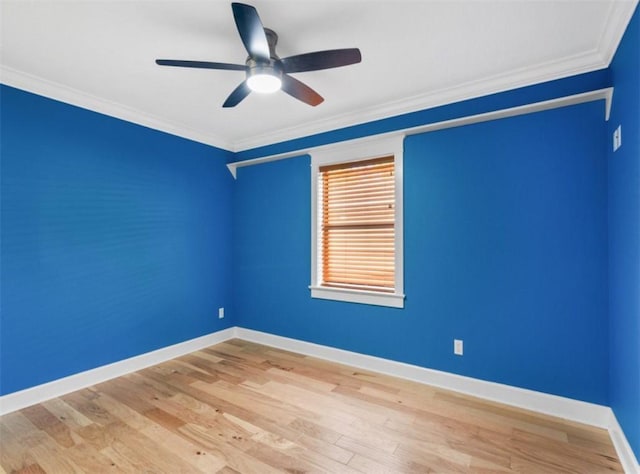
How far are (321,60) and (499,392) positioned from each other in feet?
9.18

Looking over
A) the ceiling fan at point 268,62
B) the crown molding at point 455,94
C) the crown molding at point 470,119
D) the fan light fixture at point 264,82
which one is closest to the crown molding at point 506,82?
the crown molding at point 455,94

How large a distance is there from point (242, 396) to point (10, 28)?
3000 mm

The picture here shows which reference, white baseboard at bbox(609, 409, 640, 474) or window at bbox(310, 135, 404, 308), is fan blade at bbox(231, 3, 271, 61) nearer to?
window at bbox(310, 135, 404, 308)

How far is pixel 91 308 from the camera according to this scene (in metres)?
2.83

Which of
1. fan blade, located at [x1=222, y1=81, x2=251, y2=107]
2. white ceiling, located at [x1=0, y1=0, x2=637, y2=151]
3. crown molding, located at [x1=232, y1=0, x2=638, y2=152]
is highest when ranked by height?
white ceiling, located at [x1=0, y1=0, x2=637, y2=151]

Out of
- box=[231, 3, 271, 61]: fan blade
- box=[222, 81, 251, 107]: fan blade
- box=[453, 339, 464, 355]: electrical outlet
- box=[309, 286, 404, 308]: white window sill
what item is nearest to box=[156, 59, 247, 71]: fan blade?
box=[231, 3, 271, 61]: fan blade

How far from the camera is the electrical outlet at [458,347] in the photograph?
106 inches

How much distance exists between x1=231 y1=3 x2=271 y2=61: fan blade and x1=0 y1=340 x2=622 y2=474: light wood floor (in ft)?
7.89

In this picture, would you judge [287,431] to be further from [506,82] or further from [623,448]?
[506,82]

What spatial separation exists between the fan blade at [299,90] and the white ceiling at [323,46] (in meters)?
0.22

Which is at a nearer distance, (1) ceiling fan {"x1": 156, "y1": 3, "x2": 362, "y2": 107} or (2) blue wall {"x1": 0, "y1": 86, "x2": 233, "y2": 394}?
(1) ceiling fan {"x1": 156, "y1": 3, "x2": 362, "y2": 107}

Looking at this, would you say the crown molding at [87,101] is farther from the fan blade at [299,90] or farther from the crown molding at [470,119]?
the fan blade at [299,90]

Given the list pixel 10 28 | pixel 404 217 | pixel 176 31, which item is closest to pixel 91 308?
pixel 10 28

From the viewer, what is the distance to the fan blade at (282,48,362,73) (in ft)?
5.72
